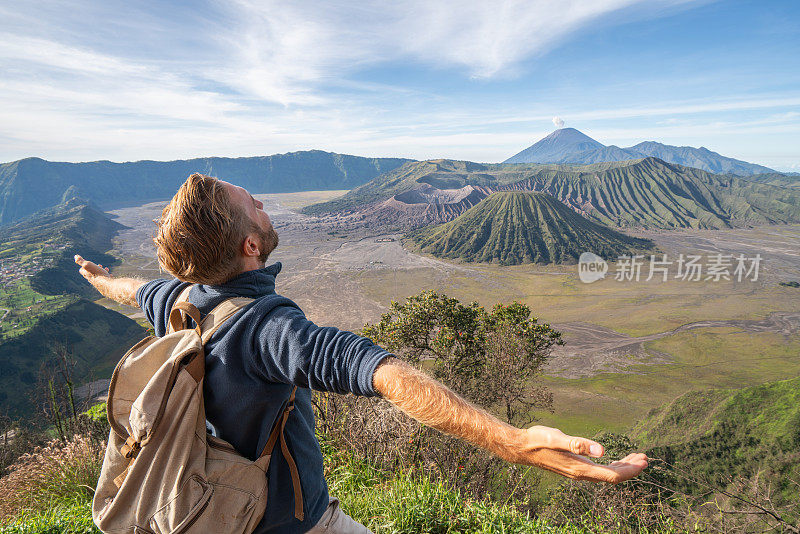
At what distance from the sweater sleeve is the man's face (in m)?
0.34

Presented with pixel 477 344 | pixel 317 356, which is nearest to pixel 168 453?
pixel 317 356

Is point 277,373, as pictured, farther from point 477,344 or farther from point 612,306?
point 612,306

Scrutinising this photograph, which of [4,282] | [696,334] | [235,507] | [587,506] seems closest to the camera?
[235,507]

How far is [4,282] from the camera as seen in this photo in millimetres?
54219

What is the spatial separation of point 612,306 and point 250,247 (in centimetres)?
5111

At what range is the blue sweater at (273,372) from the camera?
0.99 m

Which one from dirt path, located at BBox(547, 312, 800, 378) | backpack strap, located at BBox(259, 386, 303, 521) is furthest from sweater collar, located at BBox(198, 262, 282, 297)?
dirt path, located at BBox(547, 312, 800, 378)

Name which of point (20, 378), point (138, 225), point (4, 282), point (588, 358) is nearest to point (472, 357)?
point (588, 358)

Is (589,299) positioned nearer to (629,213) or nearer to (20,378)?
(20,378)

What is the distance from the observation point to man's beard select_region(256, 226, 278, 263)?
129 centimetres

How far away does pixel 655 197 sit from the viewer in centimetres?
11669

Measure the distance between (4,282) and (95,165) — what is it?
17691 centimetres

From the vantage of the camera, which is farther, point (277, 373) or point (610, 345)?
point (610, 345)

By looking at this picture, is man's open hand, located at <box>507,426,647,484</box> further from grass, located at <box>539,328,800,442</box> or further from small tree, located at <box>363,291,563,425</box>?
grass, located at <box>539,328,800,442</box>
